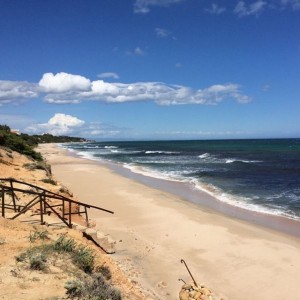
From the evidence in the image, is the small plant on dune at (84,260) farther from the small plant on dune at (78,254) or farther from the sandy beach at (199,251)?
the sandy beach at (199,251)

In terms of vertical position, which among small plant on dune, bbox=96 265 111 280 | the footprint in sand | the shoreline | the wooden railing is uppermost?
the wooden railing

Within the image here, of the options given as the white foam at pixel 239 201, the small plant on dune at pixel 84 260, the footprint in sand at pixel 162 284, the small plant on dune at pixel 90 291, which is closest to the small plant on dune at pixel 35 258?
the small plant on dune at pixel 84 260

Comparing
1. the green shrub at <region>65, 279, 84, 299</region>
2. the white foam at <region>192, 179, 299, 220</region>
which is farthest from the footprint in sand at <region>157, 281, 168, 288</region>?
the white foam at <region>192, 179, 299, 220</region>

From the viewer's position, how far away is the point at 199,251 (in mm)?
13086

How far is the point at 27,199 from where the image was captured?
16.4m

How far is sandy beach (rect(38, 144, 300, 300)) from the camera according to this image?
10.3 meters

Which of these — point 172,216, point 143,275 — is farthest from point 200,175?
point 143,275

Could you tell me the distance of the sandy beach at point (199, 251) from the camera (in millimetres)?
10320

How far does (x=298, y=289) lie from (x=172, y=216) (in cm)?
843

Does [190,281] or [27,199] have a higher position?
[27,199]

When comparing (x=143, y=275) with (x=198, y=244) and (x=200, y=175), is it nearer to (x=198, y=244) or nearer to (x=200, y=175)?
(x=198, y=244)

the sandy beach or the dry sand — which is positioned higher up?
the dry sand

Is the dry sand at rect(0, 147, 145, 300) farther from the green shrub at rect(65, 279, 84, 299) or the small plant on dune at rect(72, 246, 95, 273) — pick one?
the small plant on dune at rect(72, 246, 95, 273)

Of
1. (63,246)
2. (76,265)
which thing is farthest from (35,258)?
(63,246)
